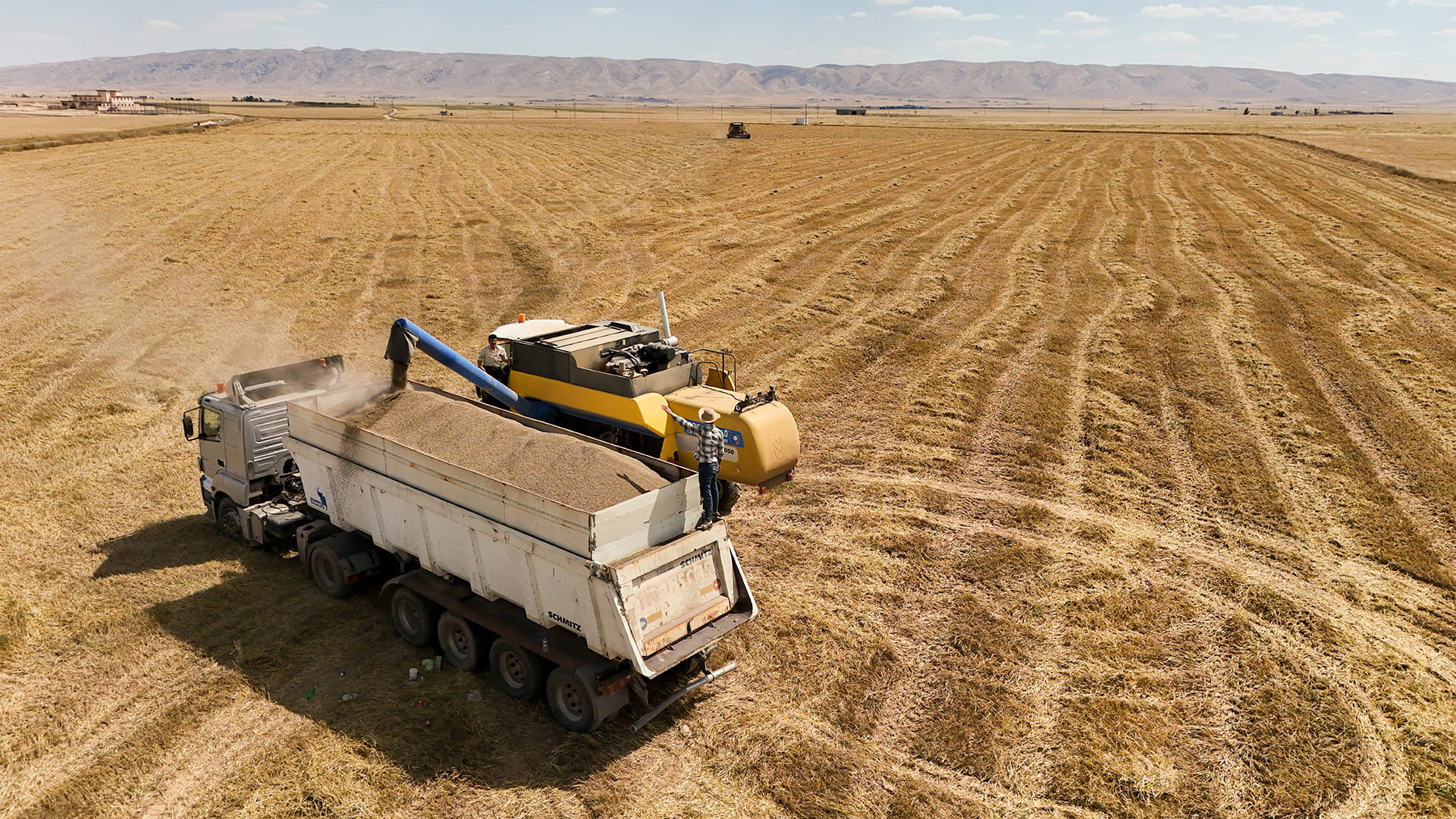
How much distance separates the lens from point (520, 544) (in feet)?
27.9

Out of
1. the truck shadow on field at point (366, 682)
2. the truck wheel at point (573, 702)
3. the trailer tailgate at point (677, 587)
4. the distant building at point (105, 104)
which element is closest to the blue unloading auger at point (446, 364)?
the truck shadow on field at point (366, 682)

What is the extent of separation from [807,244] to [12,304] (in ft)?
79.6

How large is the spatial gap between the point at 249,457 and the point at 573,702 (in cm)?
662

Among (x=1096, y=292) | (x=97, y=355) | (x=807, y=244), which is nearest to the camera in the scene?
(x=97, y=355)

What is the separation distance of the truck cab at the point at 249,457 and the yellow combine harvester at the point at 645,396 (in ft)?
11.7

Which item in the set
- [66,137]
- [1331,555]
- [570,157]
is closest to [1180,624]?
[1331,555]

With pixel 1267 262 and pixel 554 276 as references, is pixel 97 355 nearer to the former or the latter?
pixel 554 276

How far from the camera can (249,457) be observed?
12086 mm

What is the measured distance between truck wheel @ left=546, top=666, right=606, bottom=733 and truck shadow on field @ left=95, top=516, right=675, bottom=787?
0.17 meters

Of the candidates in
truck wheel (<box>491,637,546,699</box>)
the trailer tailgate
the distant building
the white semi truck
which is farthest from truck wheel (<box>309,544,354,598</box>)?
the distant building

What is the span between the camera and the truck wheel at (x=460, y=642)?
9531 millimetres

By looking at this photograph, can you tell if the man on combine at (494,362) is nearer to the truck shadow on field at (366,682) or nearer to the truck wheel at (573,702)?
the truck shadow on field at (366,682)

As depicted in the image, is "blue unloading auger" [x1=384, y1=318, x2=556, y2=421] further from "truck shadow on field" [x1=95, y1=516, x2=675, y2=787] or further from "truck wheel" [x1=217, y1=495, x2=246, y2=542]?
"truck shadow on field" [x1=95, y1=516, x2=675, y2=787]

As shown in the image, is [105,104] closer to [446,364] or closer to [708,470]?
[446,364]
